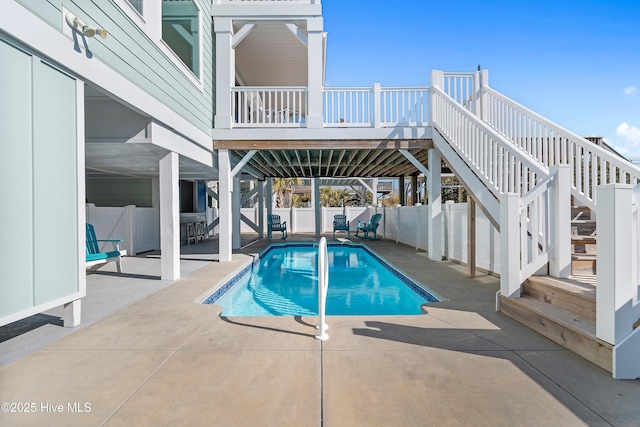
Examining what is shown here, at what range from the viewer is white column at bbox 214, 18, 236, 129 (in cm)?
666

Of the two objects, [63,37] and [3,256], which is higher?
[63,37]

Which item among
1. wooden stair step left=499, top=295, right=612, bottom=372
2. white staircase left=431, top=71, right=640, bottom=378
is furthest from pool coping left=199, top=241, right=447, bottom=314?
white staircase left=431, top=71, right=640, bottom=378

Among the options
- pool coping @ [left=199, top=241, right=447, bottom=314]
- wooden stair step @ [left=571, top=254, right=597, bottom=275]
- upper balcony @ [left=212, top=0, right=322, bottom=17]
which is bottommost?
pool coping @ [left=199, top=241, right=447, bottom=314]

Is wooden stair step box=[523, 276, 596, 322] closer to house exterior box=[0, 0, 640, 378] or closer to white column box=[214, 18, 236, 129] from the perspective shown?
house exterior box=[0, 0, 640, 378]

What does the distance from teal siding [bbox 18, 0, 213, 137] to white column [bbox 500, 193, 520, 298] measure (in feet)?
14.5

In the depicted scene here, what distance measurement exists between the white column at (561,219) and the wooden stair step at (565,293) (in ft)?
0.62

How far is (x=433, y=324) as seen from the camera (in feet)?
9.87

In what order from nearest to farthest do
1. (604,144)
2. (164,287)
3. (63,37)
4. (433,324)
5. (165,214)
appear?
(63,37) → (433,324) → (164,287) → (165,214) → (604,144)

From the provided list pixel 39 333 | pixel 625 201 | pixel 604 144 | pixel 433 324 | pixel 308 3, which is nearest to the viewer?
pixel 625 201

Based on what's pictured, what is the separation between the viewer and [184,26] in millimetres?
6016

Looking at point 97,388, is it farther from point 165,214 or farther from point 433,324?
point 165,214

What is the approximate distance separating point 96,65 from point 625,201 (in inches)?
179

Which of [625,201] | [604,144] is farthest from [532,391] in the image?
[604,144]

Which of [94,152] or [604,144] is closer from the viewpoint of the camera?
[94,152]
